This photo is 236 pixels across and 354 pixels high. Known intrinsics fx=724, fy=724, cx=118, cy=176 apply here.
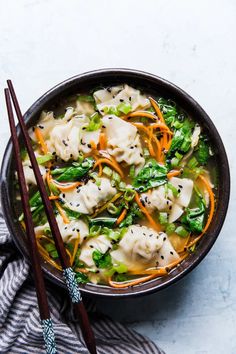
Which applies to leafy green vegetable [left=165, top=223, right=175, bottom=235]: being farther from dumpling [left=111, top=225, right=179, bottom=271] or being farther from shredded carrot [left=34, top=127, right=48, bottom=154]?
shredded carrot [left=34, top=127, right=48, bottom=154]

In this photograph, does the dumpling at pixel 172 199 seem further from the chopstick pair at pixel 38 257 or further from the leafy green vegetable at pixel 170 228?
the chopstick pair at pixel 38 257

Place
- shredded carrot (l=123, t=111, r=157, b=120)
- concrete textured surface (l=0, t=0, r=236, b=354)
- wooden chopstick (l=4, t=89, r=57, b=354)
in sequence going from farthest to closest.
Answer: concrete textured surface (l=0, t=0, r=236, b=354)
shredded carrot (l=123, t=111, r=157, b=120)
wooden chopstick (l=4, t=89, r=57, b=354)

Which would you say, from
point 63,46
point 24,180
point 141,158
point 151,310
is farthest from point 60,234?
point 63,46

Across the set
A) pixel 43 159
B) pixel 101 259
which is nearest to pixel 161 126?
pixel 43 159

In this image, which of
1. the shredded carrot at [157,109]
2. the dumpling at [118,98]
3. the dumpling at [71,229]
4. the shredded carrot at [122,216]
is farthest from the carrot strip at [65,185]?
the shredded carrot at [157,109]

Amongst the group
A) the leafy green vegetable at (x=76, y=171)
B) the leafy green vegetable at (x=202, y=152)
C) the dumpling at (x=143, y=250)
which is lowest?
the dumpling at (x=143, y=250)

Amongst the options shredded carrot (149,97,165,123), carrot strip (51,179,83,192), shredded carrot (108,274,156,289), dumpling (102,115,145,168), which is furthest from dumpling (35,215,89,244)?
shredded carrot (149,97,165,123)
